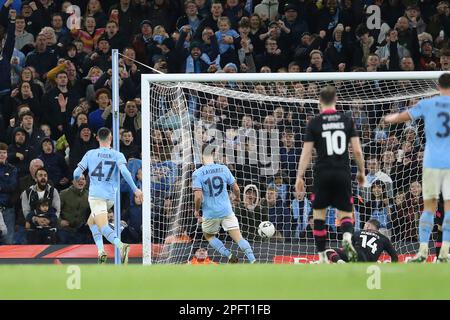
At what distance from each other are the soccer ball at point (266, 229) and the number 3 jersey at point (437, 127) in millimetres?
4588

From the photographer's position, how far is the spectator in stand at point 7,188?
21859 mm

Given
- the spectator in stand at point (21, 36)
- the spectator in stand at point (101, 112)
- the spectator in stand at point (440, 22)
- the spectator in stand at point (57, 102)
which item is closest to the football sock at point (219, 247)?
the spectator in stand at point (101, 112)

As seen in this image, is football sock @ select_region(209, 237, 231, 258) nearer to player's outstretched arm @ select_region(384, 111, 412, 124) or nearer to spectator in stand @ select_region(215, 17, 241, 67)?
spectator in stand @ select_region(215, 17, 241, 67)

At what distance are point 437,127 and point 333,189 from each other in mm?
1476

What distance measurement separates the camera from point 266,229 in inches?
776

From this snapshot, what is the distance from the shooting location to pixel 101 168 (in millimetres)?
19297

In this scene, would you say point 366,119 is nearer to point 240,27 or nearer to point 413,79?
point 413,79

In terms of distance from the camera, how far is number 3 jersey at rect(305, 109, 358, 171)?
1501 cm

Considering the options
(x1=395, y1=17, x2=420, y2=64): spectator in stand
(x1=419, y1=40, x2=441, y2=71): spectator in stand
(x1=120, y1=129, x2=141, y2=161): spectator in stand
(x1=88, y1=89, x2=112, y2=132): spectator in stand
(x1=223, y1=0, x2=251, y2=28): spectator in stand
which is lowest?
(x1=120, y1=129, x2=141, y2=161): spectator in stand

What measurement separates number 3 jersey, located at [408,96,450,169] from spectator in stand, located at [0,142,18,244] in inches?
339

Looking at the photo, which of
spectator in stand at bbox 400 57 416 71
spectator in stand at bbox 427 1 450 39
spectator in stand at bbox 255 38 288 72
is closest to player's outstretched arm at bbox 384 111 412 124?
spectator in stand at bbox 400 57 416 71

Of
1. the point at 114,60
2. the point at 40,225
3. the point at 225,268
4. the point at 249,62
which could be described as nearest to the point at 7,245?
the point at 40,225

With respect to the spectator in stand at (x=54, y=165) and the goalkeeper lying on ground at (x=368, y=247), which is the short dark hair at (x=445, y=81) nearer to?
the goalkeeper lying on ground at (x=368, y=247)

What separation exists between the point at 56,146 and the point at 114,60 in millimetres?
3155
